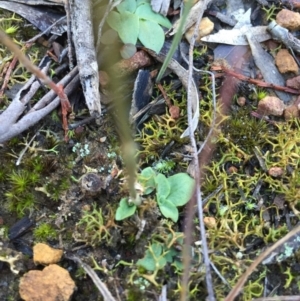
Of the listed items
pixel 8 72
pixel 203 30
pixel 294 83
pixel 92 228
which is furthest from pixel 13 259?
pixel 294 83

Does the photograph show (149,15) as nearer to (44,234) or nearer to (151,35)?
(151,35)

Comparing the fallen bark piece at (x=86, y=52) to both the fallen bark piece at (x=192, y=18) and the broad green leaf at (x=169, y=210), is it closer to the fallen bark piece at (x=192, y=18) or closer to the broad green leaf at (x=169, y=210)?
the fallen bark piece at (x=192, y=18)

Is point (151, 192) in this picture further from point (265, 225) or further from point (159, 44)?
point (159, 44)

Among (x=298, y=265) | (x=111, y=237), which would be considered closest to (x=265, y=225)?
(x=298, y=265)

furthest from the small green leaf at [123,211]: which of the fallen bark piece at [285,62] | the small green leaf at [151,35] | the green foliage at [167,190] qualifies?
the fallen bark piece at [285,62]

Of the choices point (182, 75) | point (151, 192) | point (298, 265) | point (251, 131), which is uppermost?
point (182, 75)
